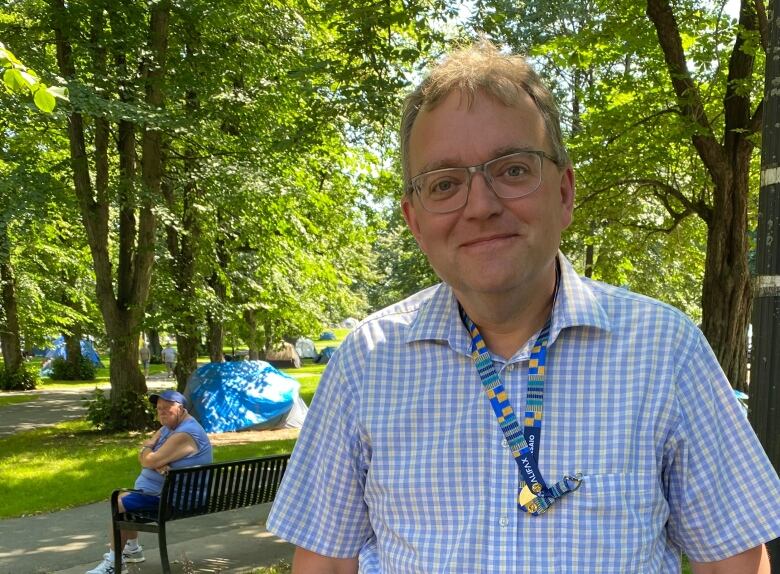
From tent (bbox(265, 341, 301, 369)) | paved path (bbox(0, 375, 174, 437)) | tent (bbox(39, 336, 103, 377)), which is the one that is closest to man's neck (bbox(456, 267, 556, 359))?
paved path (bbox(0, 375, 174, 437))

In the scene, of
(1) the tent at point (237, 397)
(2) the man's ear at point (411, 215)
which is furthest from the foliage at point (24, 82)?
(1) the tent at point (237, 397)

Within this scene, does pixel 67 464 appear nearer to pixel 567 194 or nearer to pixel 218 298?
pixel 218 298

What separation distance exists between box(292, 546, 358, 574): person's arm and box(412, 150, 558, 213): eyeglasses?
2.51ft

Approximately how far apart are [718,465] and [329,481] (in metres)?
0.76

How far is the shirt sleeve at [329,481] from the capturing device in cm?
181

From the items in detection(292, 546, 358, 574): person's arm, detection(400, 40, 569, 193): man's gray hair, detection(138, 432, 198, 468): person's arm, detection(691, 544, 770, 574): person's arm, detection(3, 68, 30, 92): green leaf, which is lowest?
detection(138, 432, 198, 468): person's arm

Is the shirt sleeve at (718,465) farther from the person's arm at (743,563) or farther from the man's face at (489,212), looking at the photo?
the man's face at (489,212)

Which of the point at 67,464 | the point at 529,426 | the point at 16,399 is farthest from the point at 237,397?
the point at 529,426

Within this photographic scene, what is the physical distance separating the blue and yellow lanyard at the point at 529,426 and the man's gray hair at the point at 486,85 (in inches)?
15.2

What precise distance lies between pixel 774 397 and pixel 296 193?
1320 cm

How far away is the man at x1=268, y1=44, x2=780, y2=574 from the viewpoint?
5.26ft

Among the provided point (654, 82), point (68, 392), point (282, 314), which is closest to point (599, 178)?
point (654, 82)

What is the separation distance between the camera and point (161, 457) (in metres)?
7.59

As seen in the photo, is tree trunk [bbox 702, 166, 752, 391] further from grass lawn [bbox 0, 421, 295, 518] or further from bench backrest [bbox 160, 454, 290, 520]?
grass lawn [bbox 0, 421, 295, 518]
